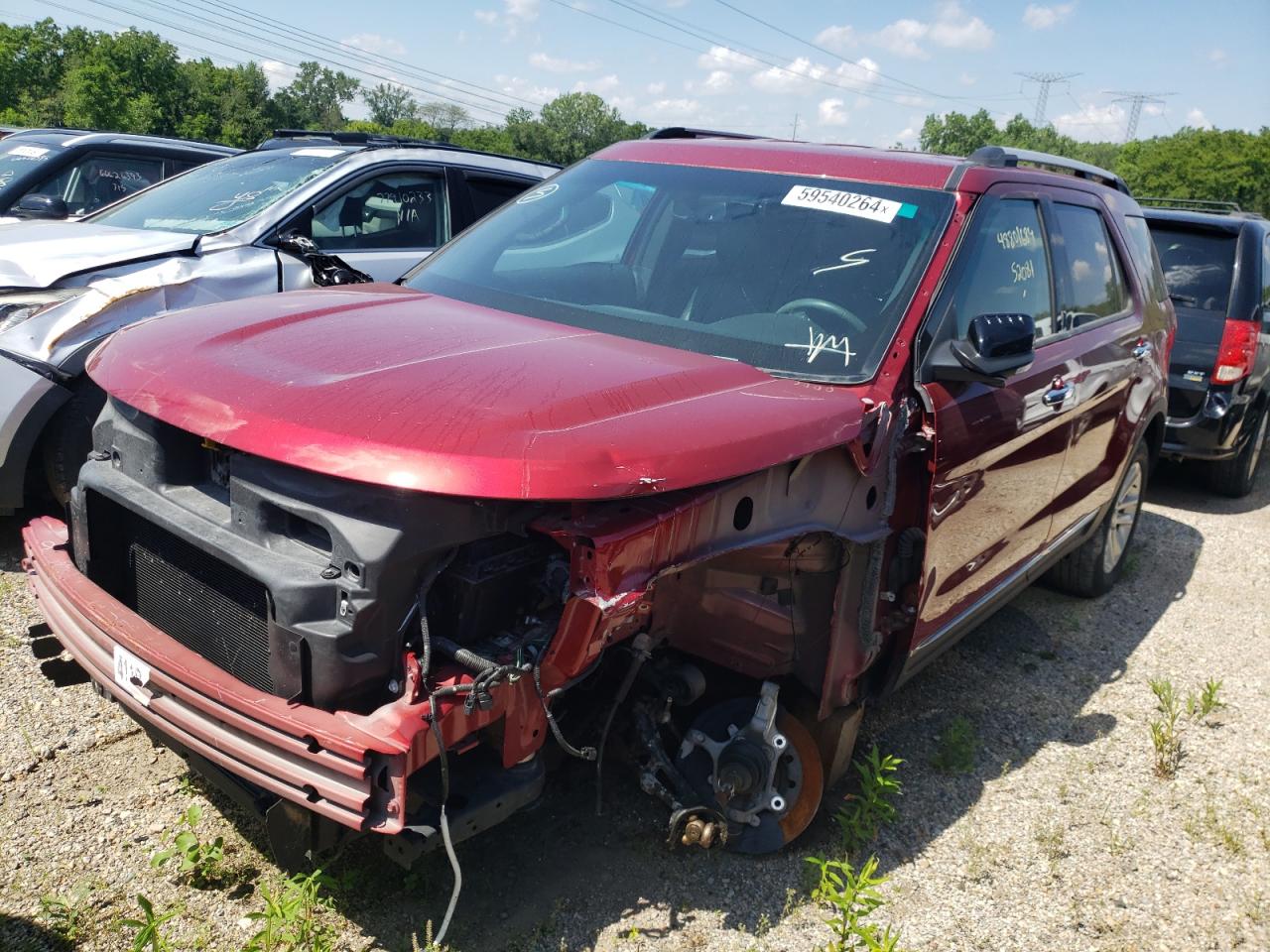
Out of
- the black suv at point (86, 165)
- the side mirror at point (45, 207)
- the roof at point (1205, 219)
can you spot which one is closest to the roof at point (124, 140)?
the black suv at point (86, 165)

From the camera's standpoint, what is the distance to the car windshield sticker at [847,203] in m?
3.29

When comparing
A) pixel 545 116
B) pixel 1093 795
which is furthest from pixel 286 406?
pixel 545 116

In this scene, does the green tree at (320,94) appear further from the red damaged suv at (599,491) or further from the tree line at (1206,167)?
the red damaged suv at (599,491)

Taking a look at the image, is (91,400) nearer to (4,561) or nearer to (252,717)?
(4,561)

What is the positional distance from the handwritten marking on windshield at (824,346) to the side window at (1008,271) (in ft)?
1.44

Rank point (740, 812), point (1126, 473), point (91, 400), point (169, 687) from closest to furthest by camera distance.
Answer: point (169, 687)
point (740, 812)
point (91, 400)
point (1126, 473)

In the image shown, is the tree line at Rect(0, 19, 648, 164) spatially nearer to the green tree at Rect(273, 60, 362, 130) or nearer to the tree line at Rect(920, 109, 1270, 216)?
the green tree at Rect(273, 60, 362, 130)

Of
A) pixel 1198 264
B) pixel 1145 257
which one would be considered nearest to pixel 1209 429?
pixel 1198 264

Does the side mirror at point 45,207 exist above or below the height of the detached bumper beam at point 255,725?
above

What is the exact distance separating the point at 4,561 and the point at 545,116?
107306 millimetres

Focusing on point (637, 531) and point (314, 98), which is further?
point (314, 98)

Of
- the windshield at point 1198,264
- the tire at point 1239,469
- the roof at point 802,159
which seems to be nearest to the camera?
the roof at point 802,159

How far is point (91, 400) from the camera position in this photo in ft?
14.1

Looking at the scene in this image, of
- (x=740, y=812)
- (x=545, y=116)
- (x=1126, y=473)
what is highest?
(x=545, y=116)
